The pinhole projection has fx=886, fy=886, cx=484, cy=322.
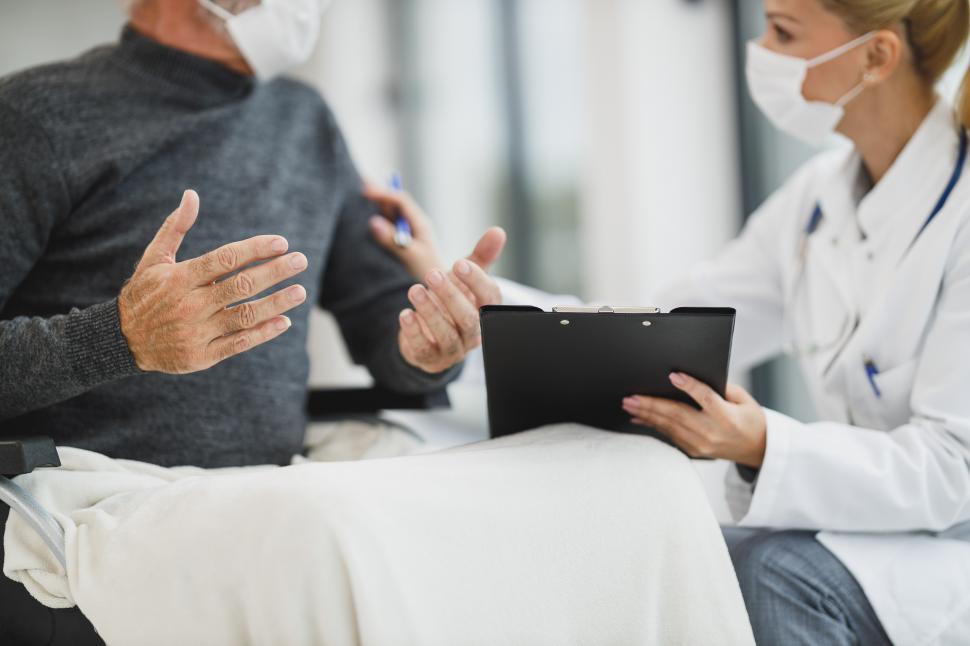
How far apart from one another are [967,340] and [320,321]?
2.70 metres

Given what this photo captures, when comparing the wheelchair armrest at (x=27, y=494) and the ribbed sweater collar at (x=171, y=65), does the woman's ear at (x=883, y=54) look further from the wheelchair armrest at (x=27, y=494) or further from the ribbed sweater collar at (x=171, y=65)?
the wheelchair armrest at (x=27, y=494)

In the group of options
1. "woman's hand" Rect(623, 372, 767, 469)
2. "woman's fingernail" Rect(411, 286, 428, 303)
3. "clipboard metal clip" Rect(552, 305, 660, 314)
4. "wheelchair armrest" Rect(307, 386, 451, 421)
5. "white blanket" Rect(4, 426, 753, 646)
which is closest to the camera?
"white blanket" Rect(4, 426, 753, 646)

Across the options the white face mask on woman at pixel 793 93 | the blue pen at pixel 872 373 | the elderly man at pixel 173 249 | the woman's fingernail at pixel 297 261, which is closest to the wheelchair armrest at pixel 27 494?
the elderly man at pixel 173 249

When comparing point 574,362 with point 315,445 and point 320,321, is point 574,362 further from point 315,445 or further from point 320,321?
point 320,321

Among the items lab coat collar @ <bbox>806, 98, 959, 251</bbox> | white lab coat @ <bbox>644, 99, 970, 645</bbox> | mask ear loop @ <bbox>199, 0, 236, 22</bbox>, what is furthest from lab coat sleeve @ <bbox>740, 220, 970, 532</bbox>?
mask ear loop @ <bbox>199, 0, 236, 22</bbox>

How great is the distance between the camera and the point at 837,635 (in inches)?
41.9

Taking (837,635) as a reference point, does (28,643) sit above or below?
above

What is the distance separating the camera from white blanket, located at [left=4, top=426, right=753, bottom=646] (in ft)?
2.80

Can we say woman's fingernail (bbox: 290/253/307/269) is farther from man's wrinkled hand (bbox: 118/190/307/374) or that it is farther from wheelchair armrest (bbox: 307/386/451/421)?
wheelchair armrest (bbox: 307/386/451/421)

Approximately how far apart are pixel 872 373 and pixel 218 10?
110 cm

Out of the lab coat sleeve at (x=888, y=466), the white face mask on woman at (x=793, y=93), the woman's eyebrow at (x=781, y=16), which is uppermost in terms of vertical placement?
the woman's eyebrow at (x=781, y=16)

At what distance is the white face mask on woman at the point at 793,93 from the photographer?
1.35m

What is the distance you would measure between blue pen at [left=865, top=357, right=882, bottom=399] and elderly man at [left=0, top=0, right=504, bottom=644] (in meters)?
0.56

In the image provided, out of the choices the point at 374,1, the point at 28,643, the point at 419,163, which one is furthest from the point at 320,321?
the point at 28,643
